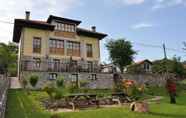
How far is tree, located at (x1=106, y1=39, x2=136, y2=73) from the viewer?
3978 cm

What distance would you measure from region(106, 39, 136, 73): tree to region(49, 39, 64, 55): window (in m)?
11.4

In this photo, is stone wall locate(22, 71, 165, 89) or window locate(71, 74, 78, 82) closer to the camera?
stone wall locate(22, 71, 165, 89)

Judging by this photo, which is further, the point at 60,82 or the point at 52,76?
the point at 52,76

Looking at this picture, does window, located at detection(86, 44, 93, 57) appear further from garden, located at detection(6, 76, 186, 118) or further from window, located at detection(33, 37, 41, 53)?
garden, located at detection(6, 76, 186, 118)

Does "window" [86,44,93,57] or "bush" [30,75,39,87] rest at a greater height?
"window" [86,44,93,57]

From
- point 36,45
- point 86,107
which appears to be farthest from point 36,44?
point 86,107

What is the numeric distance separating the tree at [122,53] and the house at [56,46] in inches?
212

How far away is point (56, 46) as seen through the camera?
31.5 m

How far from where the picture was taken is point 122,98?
53.6 ft

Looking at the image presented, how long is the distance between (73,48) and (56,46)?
8.13ft

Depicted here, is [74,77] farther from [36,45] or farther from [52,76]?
[36,45]

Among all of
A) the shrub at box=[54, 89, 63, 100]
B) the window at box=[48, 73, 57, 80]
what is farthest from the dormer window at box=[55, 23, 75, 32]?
the shrub at box=[54, 89, 63, 100]

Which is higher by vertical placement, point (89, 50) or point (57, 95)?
point (89, 50)

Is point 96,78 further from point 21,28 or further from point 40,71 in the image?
point 21,28
